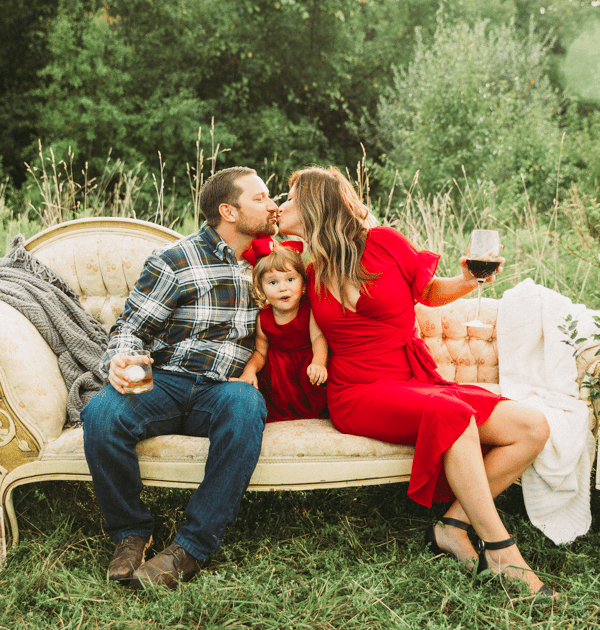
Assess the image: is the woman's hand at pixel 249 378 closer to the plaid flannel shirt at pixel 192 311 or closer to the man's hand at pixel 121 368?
the plaid flannel shirt at pixel 192 311

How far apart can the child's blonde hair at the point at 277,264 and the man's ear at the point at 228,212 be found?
201mm

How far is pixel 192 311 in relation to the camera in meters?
2.08

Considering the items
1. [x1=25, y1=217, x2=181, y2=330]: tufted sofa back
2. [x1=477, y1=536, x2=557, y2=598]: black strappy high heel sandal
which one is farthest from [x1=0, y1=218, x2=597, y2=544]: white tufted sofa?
[x1=25, y1=217, x2=181, y2=330]: tufted sofa back


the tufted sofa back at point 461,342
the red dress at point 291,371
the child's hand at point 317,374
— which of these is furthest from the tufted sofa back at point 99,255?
the tufted sofa back at point 461,342

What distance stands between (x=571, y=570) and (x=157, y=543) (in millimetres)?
1452

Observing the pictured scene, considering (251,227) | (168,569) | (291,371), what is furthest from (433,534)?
(251,227)

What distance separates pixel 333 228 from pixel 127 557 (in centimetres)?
131

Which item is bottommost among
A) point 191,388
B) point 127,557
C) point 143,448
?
point 127,557

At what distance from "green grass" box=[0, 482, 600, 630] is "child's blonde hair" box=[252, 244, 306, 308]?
93 centimetres

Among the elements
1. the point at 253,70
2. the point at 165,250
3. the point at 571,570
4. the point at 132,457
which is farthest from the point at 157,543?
the point at 253,70

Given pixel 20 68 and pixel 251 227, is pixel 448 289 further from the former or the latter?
pixel 20 68

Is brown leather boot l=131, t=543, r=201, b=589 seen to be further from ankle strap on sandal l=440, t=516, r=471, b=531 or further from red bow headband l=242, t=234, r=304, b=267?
red bow headband l=242, t=234, r=304, b=267

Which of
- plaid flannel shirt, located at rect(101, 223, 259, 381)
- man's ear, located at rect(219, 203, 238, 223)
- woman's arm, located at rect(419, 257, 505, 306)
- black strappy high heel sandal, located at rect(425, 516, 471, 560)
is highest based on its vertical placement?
man's ear, located at rect(219, 203, 238, 223)

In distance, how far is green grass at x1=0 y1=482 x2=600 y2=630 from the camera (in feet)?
5.22
